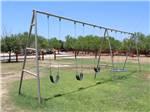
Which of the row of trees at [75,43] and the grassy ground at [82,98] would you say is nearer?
the grassy ground at [82,98]

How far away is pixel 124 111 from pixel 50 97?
265cm

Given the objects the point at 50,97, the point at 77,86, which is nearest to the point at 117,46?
the point at 77,86

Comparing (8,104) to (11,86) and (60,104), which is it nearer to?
(60,104)

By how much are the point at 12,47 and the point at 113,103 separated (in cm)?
2200

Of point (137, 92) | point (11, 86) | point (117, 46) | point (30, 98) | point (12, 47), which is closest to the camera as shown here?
point (30, 98)

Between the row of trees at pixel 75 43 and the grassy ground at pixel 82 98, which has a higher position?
the row of trees at pixel 75 43

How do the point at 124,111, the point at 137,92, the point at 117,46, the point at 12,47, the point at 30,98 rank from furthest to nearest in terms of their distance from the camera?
the point at 117,46, the point at 12,47, the point at 137,92, the point at 30,98, the point at 124,111

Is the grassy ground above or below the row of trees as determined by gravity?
below

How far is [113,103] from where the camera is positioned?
857 centimetres

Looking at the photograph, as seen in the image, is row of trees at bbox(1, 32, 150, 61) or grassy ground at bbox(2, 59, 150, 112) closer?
grassy ground at bbox(2, 59, 150, 112)

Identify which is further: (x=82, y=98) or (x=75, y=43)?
(x=75, y=43)

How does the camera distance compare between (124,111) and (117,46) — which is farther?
(117,46)

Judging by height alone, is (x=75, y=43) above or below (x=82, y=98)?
above

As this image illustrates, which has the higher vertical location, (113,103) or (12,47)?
(12,47)
